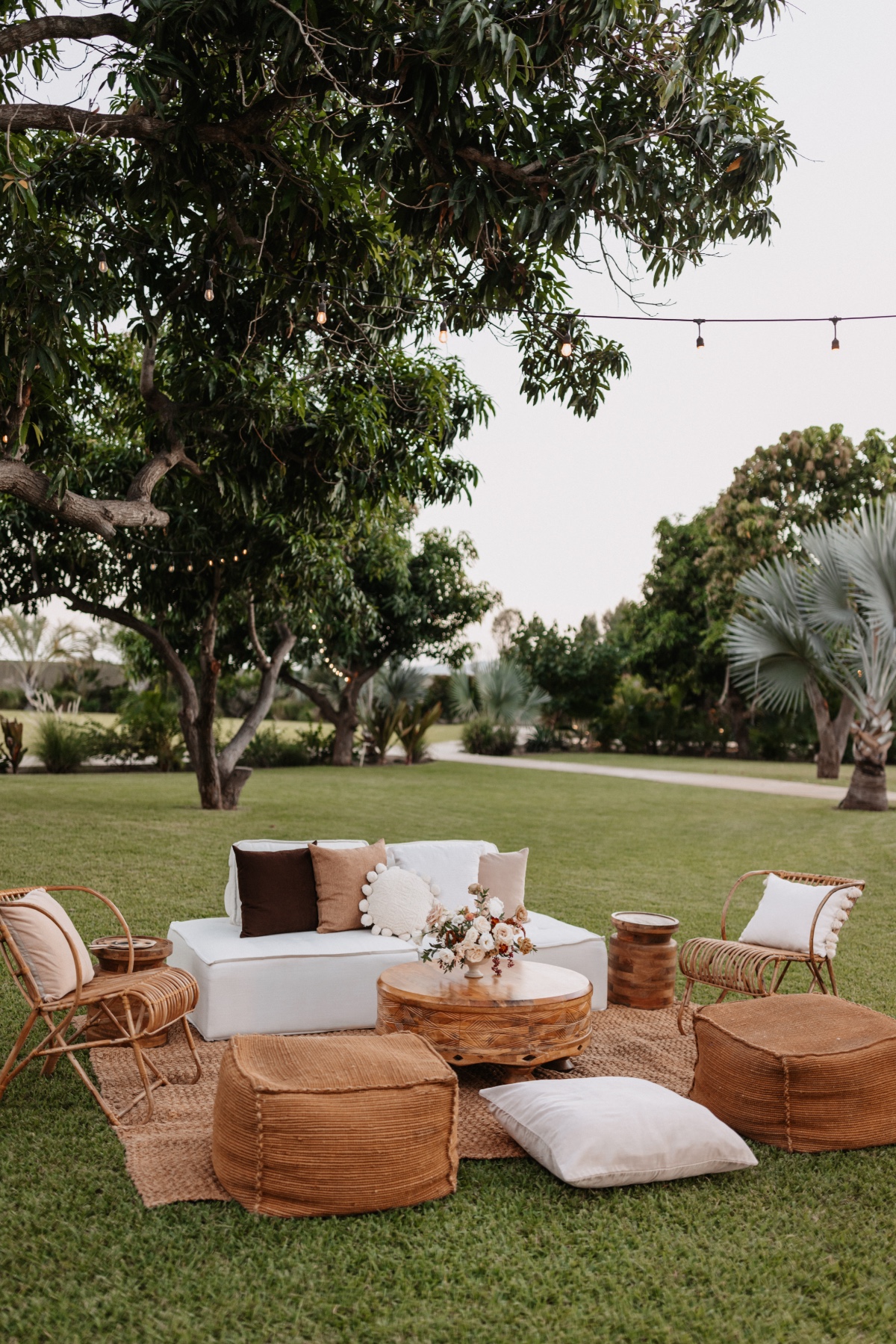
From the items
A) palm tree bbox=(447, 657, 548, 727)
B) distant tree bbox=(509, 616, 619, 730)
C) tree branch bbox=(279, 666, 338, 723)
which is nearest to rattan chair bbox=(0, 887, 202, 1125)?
tree branch bbox=(279, 666, 338, 723)

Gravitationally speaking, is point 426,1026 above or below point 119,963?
below

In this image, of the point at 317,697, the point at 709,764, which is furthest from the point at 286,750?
the point at 709,764

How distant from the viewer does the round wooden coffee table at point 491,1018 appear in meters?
3.94

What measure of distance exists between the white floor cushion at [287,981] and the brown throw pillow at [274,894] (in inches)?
3.3

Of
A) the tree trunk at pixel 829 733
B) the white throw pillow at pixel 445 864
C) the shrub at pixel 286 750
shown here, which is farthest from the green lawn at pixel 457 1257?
the shrub at pixel 286 750

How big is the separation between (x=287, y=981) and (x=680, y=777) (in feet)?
52.1

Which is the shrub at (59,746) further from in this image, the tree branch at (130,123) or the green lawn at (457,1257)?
the tree branch at (130,123)

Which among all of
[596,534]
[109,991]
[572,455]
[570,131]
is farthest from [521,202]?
[596,534]

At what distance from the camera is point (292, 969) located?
466 centimetres

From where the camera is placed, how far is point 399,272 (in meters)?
6.43

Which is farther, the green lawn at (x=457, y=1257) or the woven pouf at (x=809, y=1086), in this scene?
the woven pouf at (x=809, y=1086)

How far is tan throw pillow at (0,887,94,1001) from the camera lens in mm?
3699

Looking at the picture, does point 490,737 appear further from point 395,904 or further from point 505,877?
point 395,904

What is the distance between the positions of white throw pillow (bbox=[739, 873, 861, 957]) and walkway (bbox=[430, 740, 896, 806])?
1061 cm
